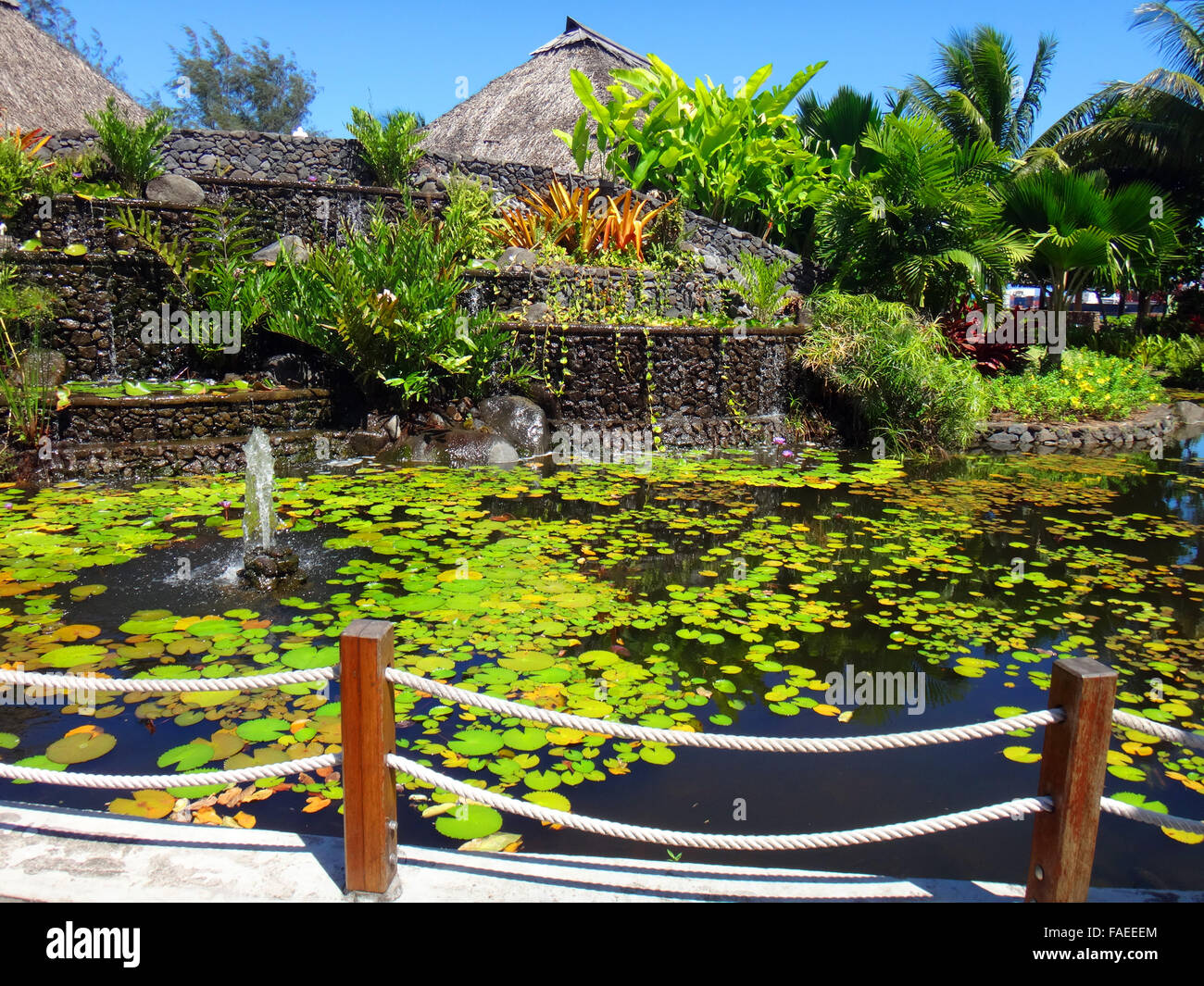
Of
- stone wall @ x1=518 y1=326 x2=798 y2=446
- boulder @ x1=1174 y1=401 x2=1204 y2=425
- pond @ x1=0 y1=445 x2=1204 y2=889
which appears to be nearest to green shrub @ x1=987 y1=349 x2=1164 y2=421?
boulder @ x1=1174 y1=401 x2=1204 y2=425

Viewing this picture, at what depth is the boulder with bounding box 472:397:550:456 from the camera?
9.47m

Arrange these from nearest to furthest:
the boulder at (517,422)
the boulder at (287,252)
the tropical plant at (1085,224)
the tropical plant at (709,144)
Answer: the boulder at (517,422) → the boulder at (287,252) → the tropical plant at (1085,224) → the tropical plant at (709,144)

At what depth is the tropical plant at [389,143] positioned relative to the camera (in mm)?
14320

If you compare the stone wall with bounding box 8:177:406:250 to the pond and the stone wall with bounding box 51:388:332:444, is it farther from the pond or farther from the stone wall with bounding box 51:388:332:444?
the pond

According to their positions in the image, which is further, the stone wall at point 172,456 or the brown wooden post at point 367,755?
the stone wall at point 172,456

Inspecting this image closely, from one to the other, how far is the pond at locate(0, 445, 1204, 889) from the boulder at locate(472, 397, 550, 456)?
1.69 meters

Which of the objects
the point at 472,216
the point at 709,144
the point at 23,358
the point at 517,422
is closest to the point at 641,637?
the point at 517,422

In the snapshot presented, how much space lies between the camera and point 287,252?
32.6 feet

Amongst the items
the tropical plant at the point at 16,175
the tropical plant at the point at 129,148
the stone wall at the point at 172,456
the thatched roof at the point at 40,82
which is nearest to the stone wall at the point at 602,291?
the stone wall at the point at 172,456

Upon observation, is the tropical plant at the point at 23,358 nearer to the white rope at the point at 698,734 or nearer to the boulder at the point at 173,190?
the boulder at the point at 173,190

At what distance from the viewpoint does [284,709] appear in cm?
347

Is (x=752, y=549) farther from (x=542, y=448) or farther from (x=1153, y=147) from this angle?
(x=1153, y=147)

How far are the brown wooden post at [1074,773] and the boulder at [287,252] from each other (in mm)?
9660

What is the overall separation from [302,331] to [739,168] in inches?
392
